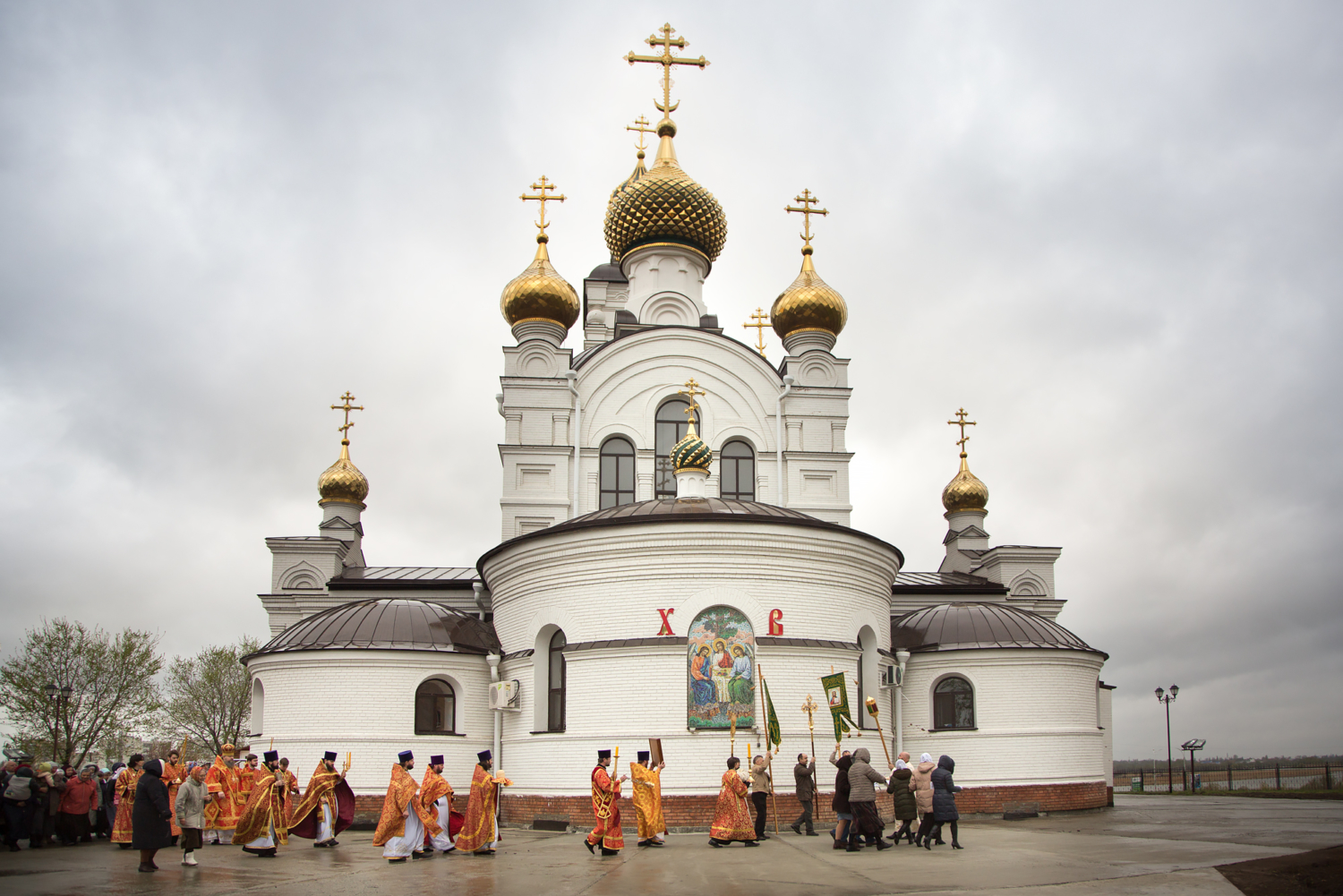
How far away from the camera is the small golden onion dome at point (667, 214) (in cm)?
2552

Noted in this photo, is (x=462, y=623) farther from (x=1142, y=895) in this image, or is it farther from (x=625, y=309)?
(x=1142, y=895)

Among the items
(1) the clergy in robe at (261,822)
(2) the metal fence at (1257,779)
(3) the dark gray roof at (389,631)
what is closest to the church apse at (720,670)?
(3) the dark gray roof at (389,631)

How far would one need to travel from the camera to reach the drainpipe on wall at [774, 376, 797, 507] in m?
22.6

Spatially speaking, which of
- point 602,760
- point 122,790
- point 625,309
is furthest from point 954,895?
point 625,309

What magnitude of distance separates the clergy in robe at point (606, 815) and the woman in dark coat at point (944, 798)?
3.46 m

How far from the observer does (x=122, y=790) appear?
13.7 meters

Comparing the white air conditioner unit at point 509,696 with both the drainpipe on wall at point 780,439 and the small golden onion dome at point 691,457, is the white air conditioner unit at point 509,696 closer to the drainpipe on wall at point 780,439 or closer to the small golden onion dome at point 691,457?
the small golden onion dome at point 691,457

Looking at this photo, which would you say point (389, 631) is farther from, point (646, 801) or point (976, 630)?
point (976, 630)

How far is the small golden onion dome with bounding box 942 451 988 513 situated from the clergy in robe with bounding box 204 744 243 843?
63.9 feet

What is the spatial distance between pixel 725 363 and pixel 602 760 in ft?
41.4

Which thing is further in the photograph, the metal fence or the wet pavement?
the metal fence

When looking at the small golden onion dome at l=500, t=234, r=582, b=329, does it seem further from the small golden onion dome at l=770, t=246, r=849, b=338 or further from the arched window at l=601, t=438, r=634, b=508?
the small golden onion dome at l=770, t=246, r=849, b=338

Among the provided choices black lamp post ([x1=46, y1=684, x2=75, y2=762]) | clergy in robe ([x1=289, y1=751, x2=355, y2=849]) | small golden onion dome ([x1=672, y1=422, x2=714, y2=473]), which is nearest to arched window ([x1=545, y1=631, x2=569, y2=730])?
clergy in robe ([x1=289, y1=751, x2=355, y2=849])

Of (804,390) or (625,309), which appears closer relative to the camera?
(804,390)
